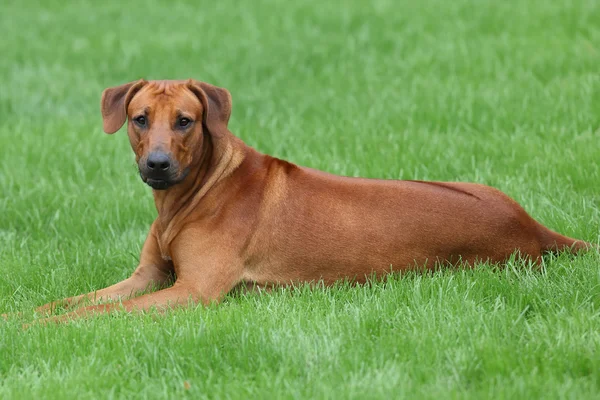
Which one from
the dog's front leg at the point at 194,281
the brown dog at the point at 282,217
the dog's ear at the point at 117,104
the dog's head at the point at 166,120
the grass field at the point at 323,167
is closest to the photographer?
the grass field at the point at 323,167

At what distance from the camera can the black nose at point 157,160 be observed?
208 inches

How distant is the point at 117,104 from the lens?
18.8 feet

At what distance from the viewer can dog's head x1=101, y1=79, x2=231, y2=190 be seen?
5.33m

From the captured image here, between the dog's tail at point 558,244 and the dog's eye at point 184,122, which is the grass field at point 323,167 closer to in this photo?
the dog's tail at point 558,244

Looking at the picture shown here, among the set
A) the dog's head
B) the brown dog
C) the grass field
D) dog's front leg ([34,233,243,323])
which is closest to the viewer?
the grass field

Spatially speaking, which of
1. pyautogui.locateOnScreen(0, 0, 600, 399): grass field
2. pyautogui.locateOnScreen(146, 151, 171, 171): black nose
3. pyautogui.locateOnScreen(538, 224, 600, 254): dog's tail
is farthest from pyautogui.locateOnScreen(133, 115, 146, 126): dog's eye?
pyautogui.locateOnScreen(538, 224, 600, 254): dog's tail

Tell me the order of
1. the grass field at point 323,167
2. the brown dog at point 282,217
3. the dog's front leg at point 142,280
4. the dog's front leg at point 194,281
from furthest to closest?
1. the dog's front leg at point 142,280
2. the brown dog at point 282,217
3. the dog's front leg at point 194,281
4. the grass field at point 323,167

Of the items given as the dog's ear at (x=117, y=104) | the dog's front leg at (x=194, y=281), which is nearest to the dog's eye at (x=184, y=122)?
the dog's ear at (x=117, y=104)

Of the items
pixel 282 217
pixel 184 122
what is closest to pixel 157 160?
pixel 184 122

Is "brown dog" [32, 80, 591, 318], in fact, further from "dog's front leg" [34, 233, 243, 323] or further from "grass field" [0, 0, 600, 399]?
"grass field" [0, 0, 600, 399]

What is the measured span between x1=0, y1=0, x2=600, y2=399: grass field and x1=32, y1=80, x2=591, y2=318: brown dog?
0.20m

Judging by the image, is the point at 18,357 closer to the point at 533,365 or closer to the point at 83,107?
the point at 533,365

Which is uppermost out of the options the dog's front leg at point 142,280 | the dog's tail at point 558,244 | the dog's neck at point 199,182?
the dog's neck at point 199,182

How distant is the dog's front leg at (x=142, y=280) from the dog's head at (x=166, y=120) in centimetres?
61
